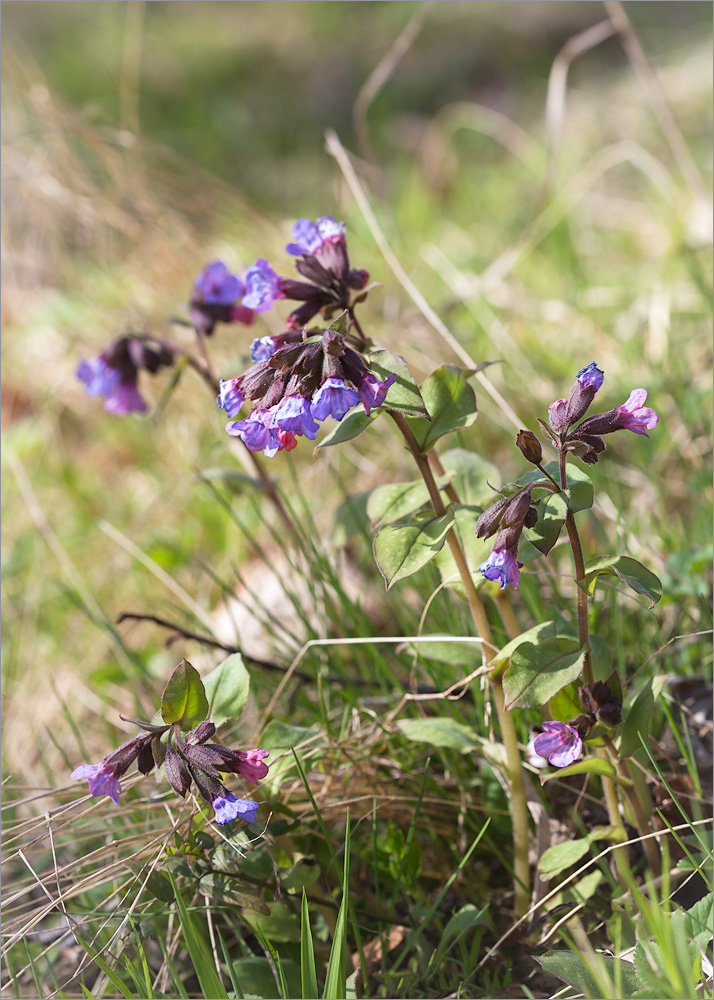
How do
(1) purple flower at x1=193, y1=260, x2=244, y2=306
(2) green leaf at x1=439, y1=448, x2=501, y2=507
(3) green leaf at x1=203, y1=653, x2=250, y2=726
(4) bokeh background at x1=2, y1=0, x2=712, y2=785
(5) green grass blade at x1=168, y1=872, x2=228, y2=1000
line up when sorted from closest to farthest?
(5) green grass blade at x1=168, y1=872, x2=228, y2=1000, (3) green leaf at x1=203, y1=653, x2=250, y2=726, (2) green leaf at x1=439, y1=448, x2=501, y2=507, (1) purple flower at x1=193, y1=260, x2=244, y2=306, (4) bokeh background at x1=2, y1=0, x2=712, y2=785

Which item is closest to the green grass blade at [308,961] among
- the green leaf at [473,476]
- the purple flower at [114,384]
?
the green leaf at [473,476]

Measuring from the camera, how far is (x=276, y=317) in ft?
8.38

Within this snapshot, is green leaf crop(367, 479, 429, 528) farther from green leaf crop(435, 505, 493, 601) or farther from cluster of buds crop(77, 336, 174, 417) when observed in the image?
cluster of buds crop(77, 336, 174, 417)

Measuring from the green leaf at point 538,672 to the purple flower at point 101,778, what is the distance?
0.43 m

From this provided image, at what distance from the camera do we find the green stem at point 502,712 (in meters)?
0.98

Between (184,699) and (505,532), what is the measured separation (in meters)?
0.41

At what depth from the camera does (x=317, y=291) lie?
109 cm

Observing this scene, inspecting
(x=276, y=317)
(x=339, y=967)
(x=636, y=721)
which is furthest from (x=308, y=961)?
(x=276, y=317)

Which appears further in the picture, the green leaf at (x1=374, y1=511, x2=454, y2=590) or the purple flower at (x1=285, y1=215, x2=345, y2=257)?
the purple flower at (x1=285, y1=215, x2=345, y2=257)

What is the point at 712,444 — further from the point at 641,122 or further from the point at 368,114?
the point at 368,114

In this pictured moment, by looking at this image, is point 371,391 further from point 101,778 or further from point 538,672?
point 101,778

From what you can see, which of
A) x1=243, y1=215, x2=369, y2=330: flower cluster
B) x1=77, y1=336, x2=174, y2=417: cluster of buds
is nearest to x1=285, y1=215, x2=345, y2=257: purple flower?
x1=243, y1=215, x2=369, y2=330: flower cluster

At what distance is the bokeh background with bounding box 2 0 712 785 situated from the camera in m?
1.84

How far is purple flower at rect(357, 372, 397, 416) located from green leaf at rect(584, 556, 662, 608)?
11.6 inches
